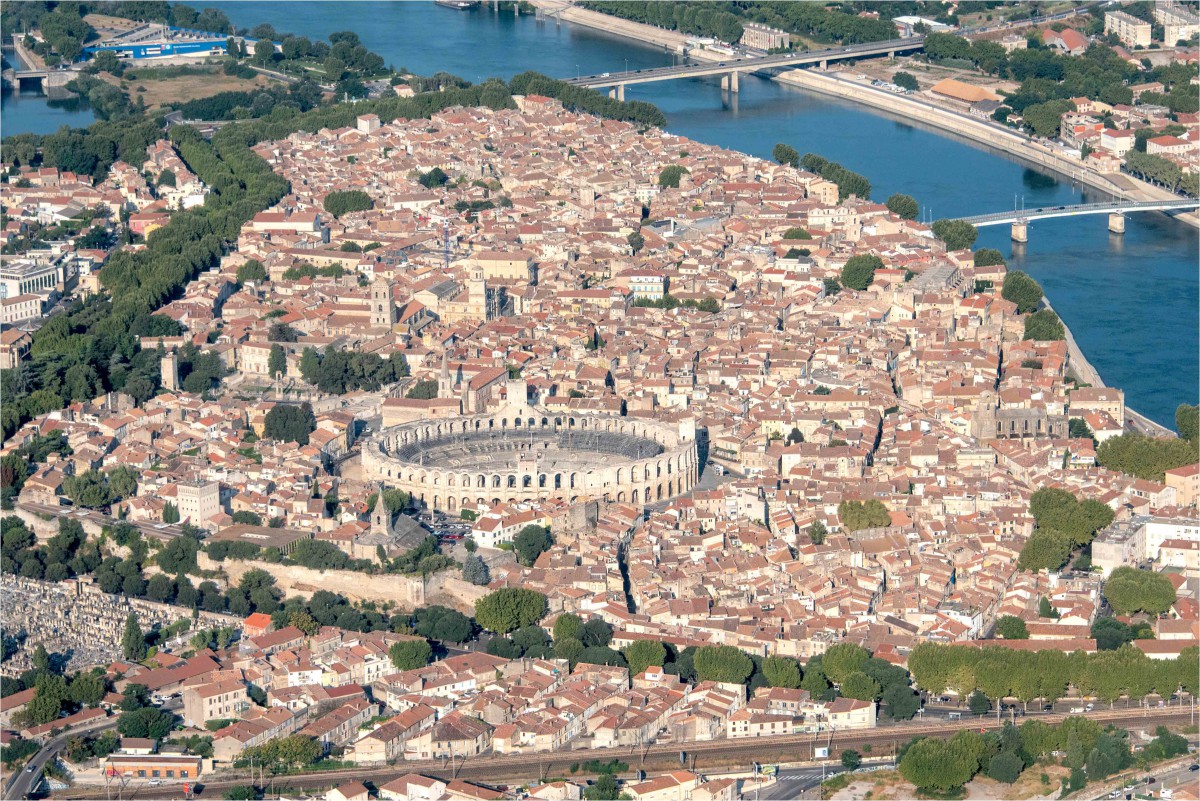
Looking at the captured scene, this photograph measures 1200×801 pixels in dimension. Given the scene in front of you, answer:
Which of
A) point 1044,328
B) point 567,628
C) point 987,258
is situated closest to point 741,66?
point 987,258

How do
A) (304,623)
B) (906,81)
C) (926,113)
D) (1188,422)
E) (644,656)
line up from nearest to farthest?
1. (644,656)
2. (304,623)
3. (1188,422)
4. (926,113)
5. (906,81)

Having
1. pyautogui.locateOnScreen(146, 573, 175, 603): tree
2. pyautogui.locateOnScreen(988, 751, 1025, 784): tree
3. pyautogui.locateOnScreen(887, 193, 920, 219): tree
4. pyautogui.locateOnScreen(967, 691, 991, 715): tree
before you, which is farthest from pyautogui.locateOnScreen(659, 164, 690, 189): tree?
pyautogui.locateOnScreen(988, 751, 1025, 784): tree

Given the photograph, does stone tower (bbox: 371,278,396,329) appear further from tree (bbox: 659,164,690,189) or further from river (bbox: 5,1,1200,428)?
tree (bbox: 659,164,690,189)

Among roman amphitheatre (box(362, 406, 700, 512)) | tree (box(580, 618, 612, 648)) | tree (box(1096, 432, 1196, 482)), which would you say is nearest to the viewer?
tree (box(580, 618, 612, 648))

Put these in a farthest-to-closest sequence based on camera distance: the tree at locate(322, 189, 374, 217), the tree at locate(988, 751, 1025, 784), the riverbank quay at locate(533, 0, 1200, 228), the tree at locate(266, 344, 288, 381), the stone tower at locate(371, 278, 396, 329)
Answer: the riverbank quay at locate(533, 0, 1200, 228) < the tree at locate(322, 189, 374, 217) < the stone tower at locate(371, 278, 396, 329) < the tree at locate(266, 344, 288, 381) < the tree at locate(988, 751, 1025, 784)

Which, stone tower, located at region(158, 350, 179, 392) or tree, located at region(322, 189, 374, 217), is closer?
stone tower, located at region(158, 350, 179, 392)

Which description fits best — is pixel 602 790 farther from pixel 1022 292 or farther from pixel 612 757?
pixel 1022 292

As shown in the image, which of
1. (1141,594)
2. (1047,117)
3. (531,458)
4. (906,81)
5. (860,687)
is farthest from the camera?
(906,81)
